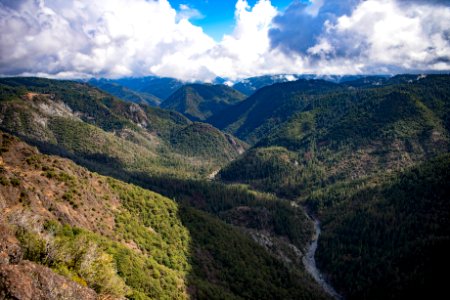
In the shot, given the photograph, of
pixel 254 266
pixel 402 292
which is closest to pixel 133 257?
pixel 254 266

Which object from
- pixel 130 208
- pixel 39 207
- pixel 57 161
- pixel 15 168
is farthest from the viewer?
pixel 130 208

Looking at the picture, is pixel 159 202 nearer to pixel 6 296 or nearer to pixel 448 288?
pixel 6 296

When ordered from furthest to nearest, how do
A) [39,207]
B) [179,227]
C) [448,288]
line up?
1. [448,288]
2. [179,227]
3. [39,207]

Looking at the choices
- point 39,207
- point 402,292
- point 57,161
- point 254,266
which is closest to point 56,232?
point 39,207

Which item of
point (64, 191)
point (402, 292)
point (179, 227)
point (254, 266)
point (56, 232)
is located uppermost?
point (64, 191)

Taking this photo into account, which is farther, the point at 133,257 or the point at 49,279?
the point at 133,257

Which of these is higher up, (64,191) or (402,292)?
(64,191)
